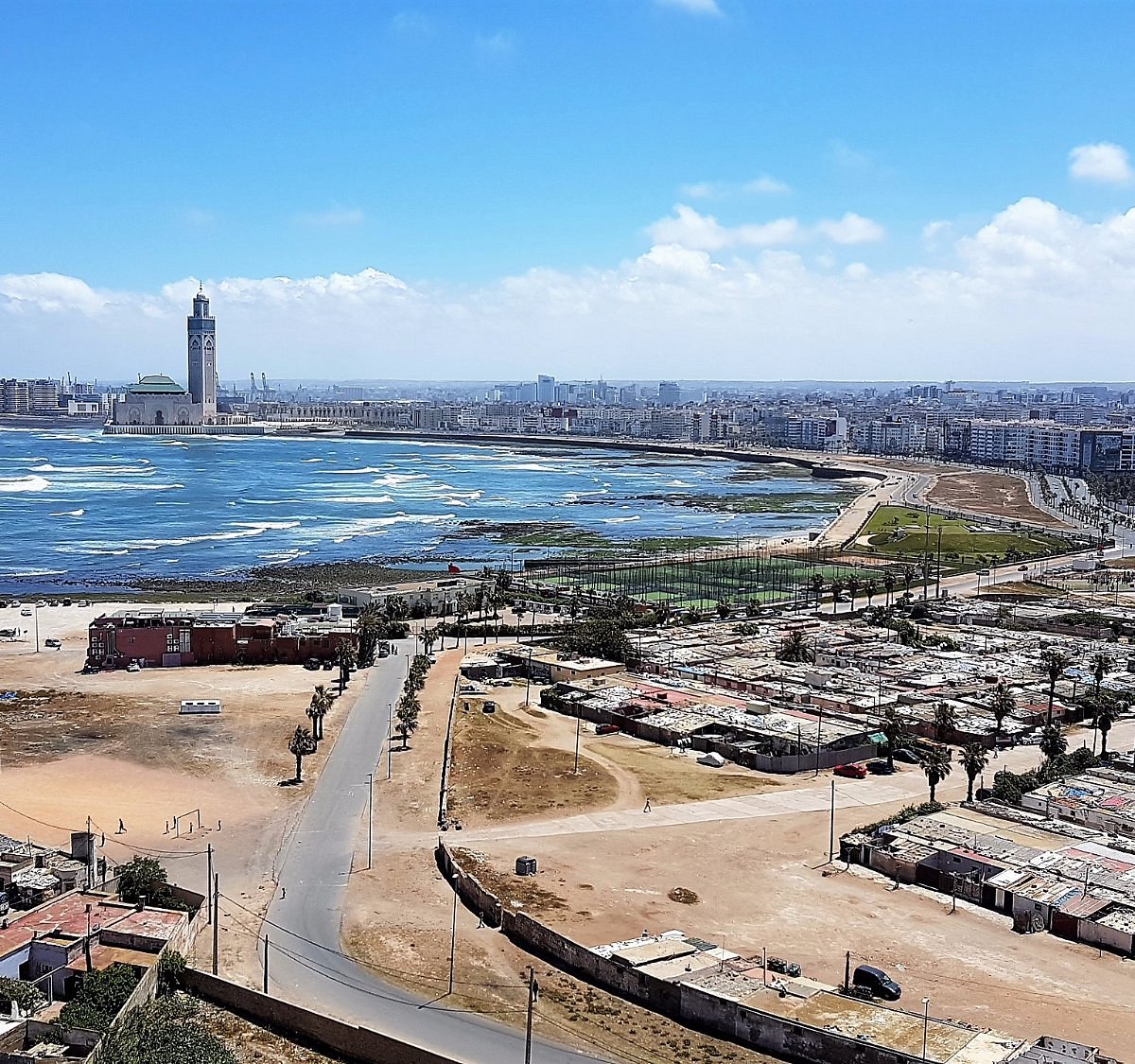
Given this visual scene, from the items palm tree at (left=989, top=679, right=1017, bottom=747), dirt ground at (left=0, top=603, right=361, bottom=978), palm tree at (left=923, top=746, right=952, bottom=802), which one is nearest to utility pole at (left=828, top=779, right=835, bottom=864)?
palm tree at (left=923, top=746, right=952, bottom=802)

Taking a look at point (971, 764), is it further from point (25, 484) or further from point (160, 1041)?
point (25, 484)

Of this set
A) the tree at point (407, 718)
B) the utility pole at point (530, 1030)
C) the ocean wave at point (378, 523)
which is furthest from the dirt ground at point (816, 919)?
the ocean wave at point (378, 523)

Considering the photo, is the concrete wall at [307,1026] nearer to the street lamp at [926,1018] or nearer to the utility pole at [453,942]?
the utility pole at [453,942]

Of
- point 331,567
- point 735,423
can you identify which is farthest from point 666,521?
point 735,423

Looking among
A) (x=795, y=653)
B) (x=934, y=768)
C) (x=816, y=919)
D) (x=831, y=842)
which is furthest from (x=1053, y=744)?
(x=795, y=653)

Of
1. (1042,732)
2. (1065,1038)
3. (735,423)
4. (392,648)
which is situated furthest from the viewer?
(735,423)

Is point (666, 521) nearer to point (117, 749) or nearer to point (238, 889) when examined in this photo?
point (117, 749)
